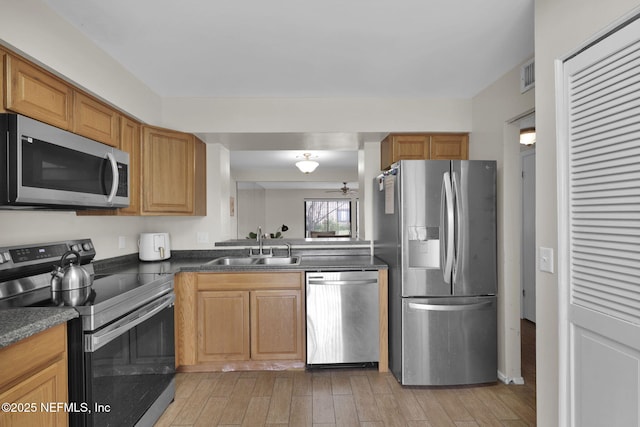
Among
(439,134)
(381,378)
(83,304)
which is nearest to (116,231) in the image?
(83,304)

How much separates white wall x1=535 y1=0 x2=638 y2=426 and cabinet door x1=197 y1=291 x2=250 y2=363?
2.06 m

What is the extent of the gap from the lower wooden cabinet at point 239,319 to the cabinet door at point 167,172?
2.03 ft

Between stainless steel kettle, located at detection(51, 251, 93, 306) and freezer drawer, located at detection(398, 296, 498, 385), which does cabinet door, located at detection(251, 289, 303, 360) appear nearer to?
freezer drawer, located at detection(398, 296, 498, 385)

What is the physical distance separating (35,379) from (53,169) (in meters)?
0.99

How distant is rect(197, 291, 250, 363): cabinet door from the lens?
9.64 ft

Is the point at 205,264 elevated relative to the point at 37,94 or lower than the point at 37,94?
lower

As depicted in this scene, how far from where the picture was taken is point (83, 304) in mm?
1637

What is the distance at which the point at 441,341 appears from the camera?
2.70 m

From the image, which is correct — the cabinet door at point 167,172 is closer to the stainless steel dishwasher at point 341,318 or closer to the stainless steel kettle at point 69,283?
the stainless steel kettle at point 69,283

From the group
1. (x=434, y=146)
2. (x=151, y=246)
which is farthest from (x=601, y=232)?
(x=151, y=246)

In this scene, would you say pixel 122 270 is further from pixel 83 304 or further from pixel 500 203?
pixel 500 203

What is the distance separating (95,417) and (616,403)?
212 cm

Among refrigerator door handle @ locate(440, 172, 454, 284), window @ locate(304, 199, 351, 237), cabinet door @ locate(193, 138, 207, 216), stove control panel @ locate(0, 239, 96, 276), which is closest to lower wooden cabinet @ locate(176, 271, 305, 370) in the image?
cabinet door @ locate(193, 138, 207, 216)

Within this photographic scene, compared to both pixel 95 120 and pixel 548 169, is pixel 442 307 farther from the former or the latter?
pixel 95 120
